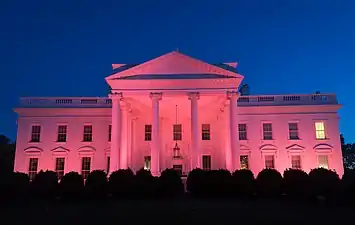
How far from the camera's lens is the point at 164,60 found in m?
33.2

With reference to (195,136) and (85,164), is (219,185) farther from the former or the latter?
(85,164)

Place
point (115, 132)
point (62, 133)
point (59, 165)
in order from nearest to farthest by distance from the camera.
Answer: point (115, 132) < point (59, 165) < point (62, 133)

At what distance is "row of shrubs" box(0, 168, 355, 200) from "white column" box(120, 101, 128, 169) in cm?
654

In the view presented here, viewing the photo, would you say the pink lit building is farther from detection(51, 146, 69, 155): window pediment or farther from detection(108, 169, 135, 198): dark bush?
detection(108, 169, 135, 198): dark bush

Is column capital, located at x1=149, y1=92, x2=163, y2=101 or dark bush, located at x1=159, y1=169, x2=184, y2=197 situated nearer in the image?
dark bush, located at x1=159, y1=169, x2=184, y2=197

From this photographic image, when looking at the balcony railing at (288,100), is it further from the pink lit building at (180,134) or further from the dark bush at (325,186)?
the dark bush at (325,186)

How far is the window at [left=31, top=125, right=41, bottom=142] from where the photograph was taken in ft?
126

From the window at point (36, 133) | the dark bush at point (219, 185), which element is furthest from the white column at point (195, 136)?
the window at point (36, 133)

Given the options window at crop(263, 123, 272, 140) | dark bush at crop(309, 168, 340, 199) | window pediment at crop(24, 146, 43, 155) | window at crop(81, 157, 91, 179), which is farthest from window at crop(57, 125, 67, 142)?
dark bush at crop(309, 168, 340, 199)

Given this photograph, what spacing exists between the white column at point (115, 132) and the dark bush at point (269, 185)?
1270cm

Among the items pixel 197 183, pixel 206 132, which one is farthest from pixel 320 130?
pixel 197 183

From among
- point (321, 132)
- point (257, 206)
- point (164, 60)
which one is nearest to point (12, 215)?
point (257, 206)

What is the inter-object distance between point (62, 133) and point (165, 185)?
18271 millimetres

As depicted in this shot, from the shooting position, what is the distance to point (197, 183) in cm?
2531
